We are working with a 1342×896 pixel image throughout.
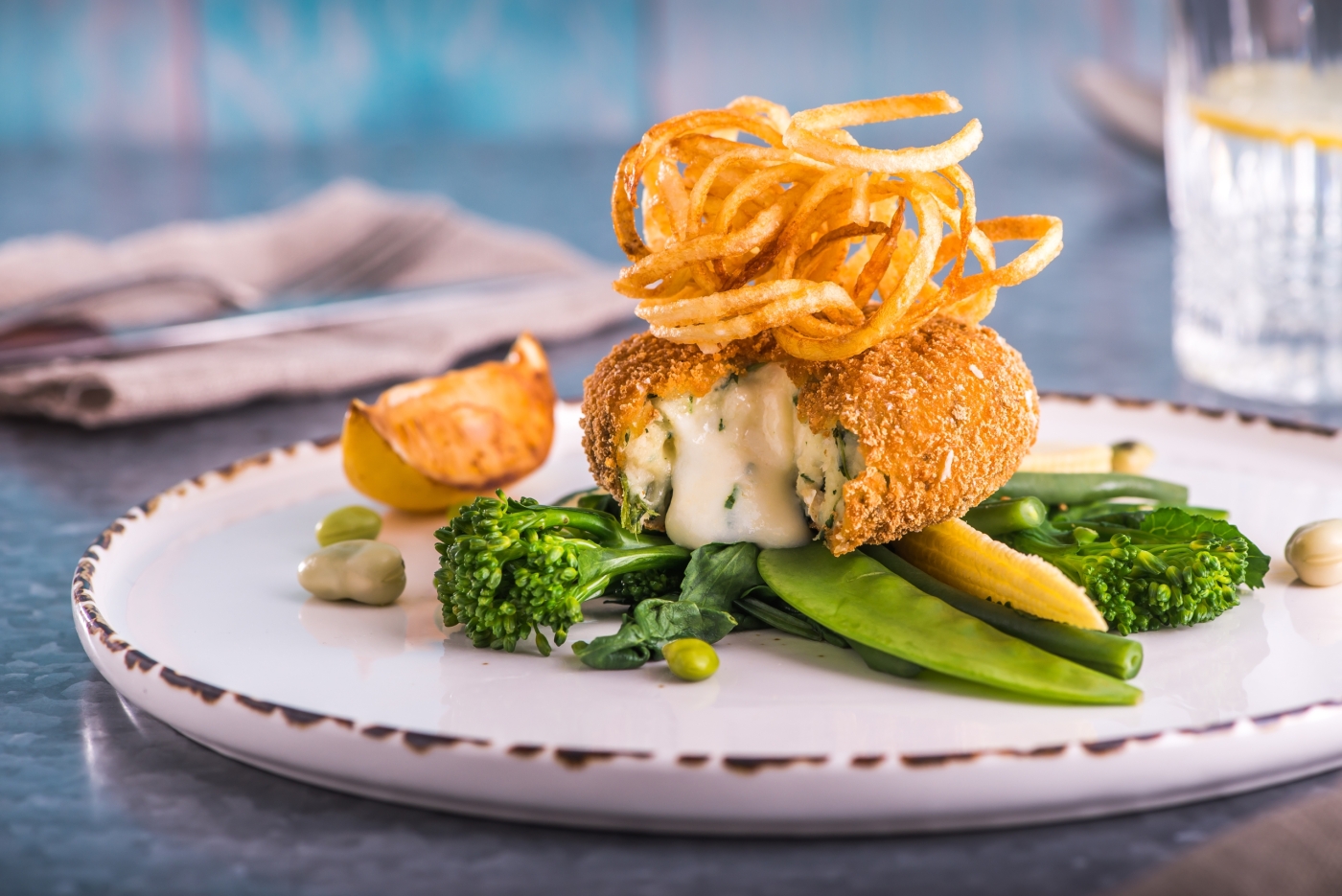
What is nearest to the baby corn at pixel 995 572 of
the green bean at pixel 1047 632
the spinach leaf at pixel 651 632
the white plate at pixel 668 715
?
the green bean at pixel 1047 632

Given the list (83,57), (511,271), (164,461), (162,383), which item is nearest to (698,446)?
(164,461)

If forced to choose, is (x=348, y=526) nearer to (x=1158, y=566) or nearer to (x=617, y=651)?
(x=617, y=651)

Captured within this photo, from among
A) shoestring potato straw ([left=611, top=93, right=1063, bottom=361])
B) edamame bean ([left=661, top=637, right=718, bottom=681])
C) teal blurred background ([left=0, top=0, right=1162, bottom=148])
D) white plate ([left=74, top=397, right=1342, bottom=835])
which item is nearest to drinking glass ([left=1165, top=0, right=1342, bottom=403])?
white plate ([left=74, top=397, right=1342, bottom=835])

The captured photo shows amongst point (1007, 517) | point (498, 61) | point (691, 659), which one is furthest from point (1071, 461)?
point (498, 61)

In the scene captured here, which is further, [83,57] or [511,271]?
[83,57]

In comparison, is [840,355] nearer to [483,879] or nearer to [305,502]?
[483,879]

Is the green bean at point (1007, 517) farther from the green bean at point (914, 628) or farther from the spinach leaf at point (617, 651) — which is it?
the spinach leaf at point (617, 651)

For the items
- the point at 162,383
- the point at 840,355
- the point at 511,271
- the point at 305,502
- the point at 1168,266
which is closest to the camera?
the point at 840,355
